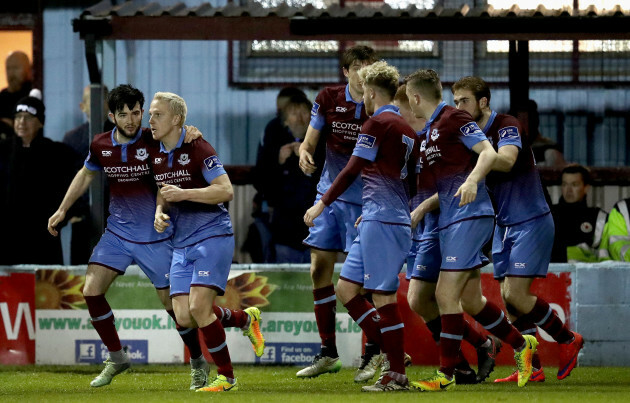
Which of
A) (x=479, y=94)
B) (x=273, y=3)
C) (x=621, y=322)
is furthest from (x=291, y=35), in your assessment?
(x=621, y=322)

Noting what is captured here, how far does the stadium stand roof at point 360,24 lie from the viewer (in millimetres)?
12984

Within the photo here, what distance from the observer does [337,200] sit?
10.9 metres

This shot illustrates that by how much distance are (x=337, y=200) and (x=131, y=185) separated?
1686 mm

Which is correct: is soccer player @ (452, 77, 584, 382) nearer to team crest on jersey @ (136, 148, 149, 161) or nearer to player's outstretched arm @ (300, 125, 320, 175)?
player's outstretched arm @ (300, 125, 320, 175)

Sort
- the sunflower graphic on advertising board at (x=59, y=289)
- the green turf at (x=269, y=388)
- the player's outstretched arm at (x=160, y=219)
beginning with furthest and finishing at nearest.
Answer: the sunflower graphic on advertising board at (x=59, y=289) < the player's outstretched arm at (x=160, y=219) < the green turf at (x=269, y=388)

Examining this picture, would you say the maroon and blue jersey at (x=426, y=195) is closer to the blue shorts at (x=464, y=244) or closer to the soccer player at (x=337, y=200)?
the blue shorts at (x=464, y=244)

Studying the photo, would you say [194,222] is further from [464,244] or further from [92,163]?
[464,244]

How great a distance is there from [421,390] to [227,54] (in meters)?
7.22

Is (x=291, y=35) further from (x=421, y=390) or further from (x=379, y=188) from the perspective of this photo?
(x=421, y=390)

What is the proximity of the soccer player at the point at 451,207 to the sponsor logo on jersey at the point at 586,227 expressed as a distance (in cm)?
372

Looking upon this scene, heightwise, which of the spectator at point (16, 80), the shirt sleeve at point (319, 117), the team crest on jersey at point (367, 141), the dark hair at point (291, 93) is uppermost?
the spectator at point (16, 80)

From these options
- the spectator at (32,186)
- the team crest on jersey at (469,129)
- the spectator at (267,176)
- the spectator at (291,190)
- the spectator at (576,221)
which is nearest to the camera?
the team crest on jersey at (469,129)

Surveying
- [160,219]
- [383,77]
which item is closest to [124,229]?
[160,219]

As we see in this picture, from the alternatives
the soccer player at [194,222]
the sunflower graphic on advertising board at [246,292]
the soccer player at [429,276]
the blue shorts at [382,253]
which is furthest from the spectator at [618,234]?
the soccer player at [194,222]
